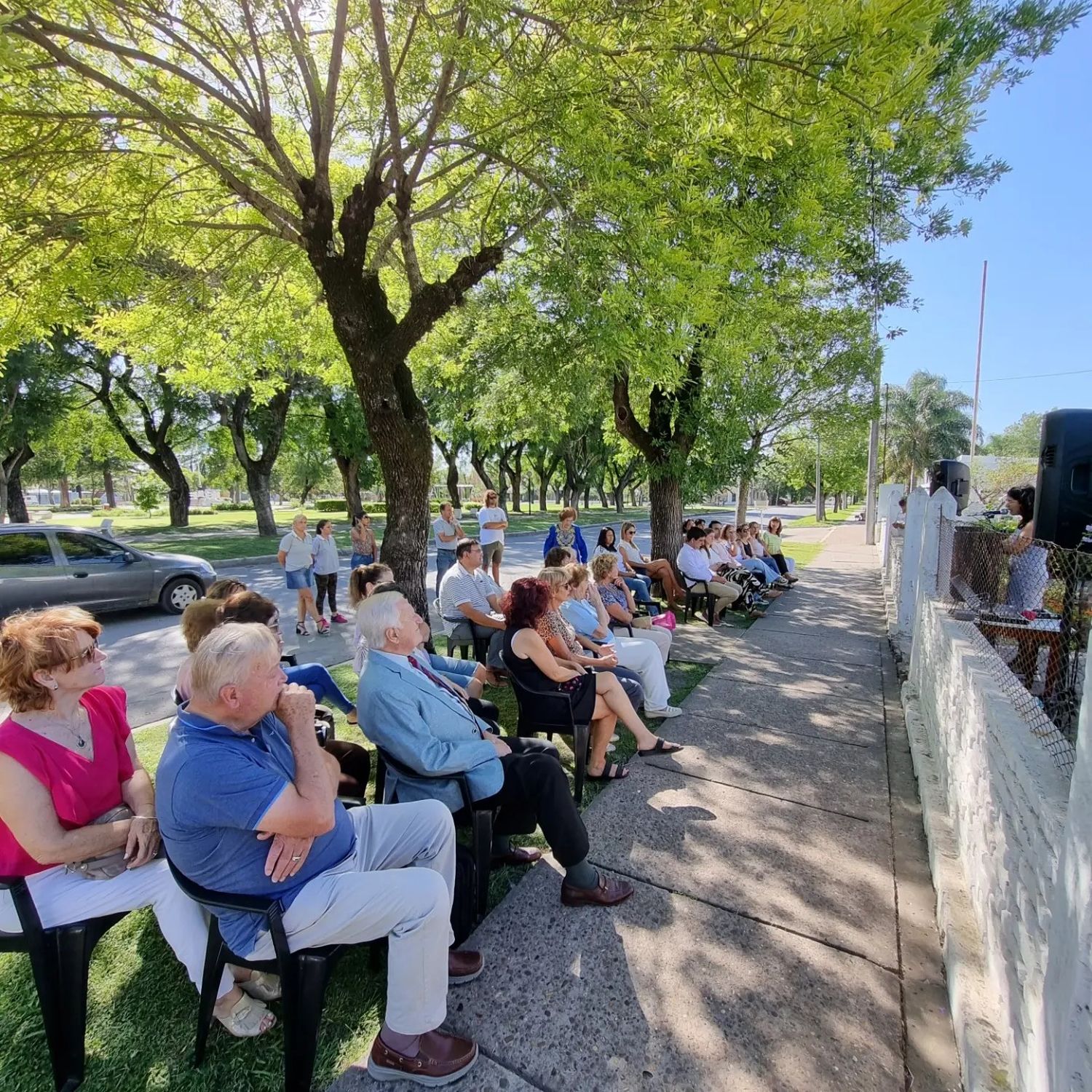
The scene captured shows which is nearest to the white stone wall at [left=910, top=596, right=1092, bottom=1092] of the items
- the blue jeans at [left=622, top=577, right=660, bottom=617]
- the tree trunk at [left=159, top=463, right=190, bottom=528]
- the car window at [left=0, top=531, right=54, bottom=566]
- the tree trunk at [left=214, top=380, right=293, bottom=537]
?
the blue jeans at [left=622, top=577, right=660, bottom=617]

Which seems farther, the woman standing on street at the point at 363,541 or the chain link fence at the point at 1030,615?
the woman standing on street at the point at 363,541

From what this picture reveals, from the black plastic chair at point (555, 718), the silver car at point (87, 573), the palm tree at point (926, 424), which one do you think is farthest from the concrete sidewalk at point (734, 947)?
the palm tree at point (926, 424)

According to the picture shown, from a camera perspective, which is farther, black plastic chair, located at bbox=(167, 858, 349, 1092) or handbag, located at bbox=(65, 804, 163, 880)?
handbag, located at bbox=(65, 804, 163, 880)

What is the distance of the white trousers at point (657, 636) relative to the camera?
5.97 m

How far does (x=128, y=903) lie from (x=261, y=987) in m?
0.60

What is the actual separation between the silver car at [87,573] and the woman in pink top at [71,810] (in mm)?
6907

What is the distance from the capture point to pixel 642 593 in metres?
8.48

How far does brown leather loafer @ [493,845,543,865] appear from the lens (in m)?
3.13

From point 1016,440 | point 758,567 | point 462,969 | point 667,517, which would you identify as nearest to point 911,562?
point 758,567

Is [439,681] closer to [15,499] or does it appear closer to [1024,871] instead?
[1024,871]

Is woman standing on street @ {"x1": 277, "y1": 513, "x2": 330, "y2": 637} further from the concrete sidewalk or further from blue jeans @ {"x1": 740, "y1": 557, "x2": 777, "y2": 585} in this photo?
blue jeans @ {"x1": 740, "y1": 557, "x2": 777, "y2": 585}

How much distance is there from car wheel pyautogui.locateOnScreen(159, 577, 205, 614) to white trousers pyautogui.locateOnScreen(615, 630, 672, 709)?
7.31 metres

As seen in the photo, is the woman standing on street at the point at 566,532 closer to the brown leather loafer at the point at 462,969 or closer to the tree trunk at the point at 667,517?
the tree trunk at the point at 667,517

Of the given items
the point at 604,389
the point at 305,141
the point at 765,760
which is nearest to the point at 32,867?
the point at 765,760
